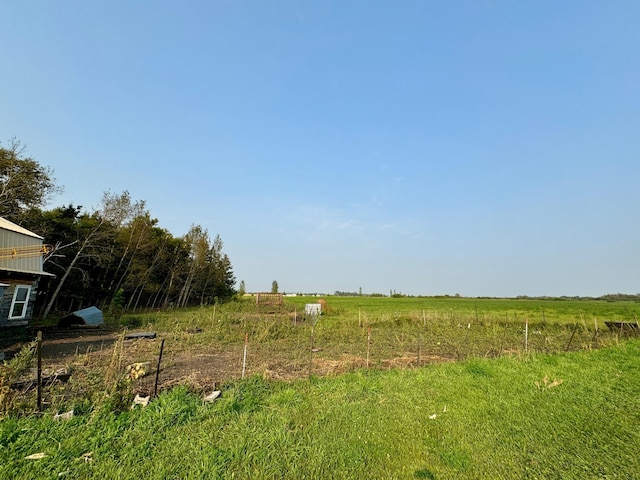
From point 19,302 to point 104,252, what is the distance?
7122mm

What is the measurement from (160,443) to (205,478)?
0.96 meters

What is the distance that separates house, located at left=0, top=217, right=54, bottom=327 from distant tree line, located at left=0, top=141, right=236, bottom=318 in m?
1.34

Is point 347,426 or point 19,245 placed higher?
point 19,245

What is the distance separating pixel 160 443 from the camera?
3756 mm

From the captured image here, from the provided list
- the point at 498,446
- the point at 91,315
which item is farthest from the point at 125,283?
the point at 498,446

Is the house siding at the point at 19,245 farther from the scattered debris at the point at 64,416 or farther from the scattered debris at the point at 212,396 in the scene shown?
the scattered debris at the point at 212,396

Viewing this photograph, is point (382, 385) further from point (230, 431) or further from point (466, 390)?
point (230, 431)

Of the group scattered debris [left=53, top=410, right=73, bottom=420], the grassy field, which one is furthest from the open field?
scattered debris [left=53, top=410, right=73, bottom=420]

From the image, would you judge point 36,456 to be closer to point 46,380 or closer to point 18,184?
point 46,380

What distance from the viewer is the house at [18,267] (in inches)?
475

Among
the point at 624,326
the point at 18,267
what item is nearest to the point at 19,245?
the point at 18,267

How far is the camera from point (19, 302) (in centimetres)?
1395

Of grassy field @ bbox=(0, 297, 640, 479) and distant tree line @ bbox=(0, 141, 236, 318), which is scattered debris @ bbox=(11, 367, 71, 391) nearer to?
grassy field @ bbox=(0, 297, 640, 479)

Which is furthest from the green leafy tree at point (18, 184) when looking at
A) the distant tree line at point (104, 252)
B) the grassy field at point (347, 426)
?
the grassy field at point (347, 426)
